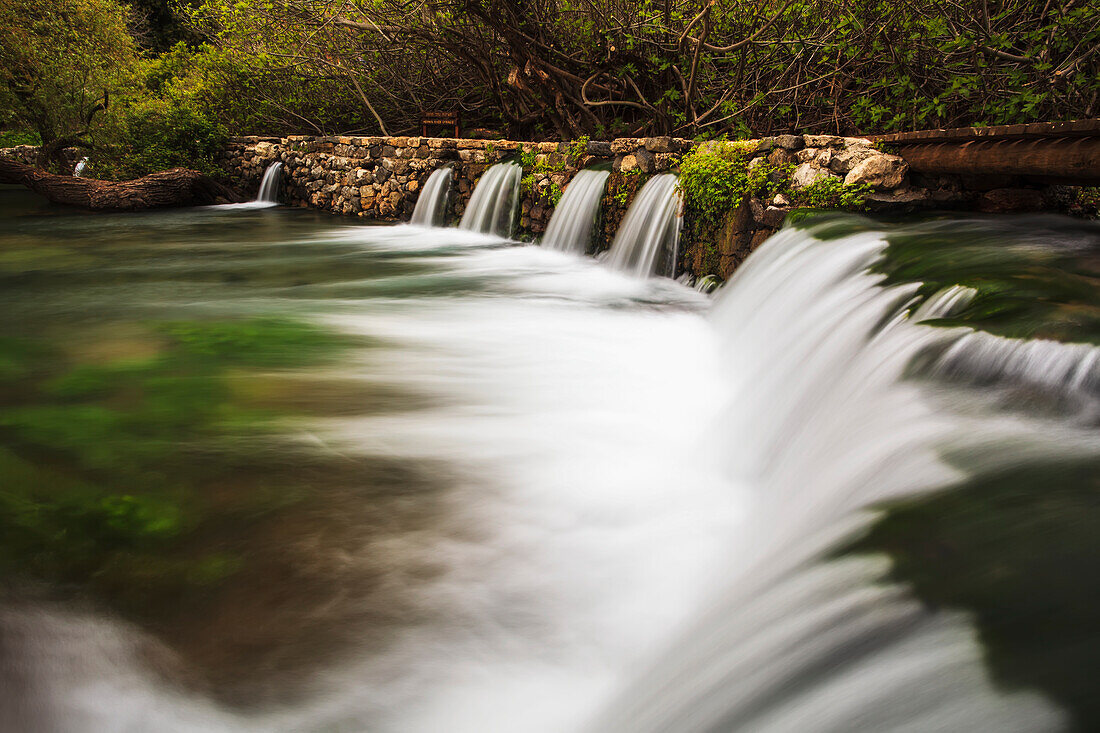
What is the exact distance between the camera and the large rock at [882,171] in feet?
17.2

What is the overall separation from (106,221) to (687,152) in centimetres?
910

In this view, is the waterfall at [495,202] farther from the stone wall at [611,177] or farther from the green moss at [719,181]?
the green moss at [719,181]

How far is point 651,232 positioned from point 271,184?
30.8ft

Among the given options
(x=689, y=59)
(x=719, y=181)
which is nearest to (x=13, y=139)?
(x=689, y=59)

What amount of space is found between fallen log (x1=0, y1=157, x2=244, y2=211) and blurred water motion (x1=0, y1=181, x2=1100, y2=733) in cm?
885

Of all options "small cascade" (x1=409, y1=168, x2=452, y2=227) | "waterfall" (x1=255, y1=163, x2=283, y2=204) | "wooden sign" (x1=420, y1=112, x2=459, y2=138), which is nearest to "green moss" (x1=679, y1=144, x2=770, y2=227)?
"small cascade" (x1=409, y1=168, x2=452, y2=227)

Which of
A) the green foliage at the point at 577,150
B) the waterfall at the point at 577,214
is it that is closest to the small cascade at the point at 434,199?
the waterfall at the point at 577,214

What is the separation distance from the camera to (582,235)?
806cm

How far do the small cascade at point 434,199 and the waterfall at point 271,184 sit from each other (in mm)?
4165

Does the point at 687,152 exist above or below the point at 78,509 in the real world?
above

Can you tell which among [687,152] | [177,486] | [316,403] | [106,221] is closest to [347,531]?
[177,486]

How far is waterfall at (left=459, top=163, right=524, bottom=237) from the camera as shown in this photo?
9414mm

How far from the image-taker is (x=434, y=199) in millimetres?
10766

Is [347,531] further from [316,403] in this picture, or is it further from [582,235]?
[582,235]
